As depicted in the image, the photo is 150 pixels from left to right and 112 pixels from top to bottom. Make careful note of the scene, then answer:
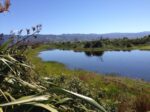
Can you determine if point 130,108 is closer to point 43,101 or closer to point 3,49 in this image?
point 3,49

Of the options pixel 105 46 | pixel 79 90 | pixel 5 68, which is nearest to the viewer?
pixel 5 68

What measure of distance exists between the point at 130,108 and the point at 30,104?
4968 mm

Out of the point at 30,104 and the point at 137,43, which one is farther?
the point at 137,43

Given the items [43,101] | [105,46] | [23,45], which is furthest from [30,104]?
[105,46]

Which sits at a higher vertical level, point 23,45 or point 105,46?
point 23,45

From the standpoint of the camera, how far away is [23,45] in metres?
5.68

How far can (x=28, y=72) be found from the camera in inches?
214

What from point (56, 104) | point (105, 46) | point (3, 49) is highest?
point (3, 49)

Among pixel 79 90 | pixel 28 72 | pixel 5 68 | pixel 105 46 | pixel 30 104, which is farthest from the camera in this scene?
pixel 105 46

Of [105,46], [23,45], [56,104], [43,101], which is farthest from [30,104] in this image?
[105,46]

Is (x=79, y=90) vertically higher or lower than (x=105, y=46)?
higher

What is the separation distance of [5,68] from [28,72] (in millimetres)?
589

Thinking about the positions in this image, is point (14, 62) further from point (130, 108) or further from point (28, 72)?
point (130, 108)

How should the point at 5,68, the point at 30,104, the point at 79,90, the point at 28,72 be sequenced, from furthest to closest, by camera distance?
the point at 79,90
the point at 28,72
the point at 5,68
the point at 30,104
